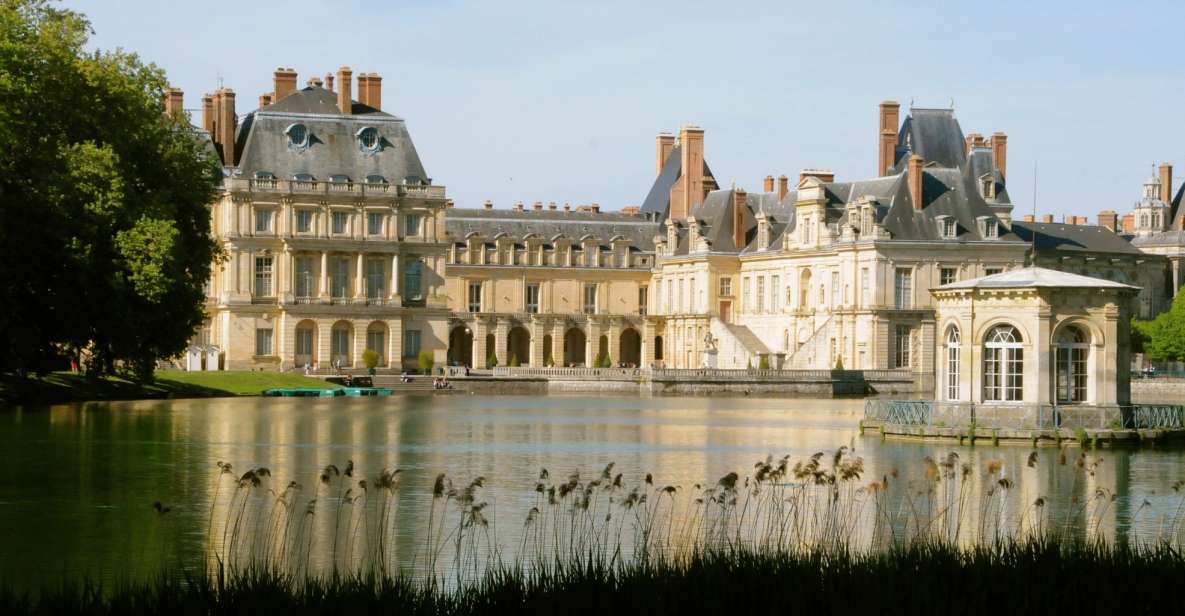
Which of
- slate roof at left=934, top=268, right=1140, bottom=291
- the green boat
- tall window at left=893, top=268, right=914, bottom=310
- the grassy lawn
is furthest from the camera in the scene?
tall window at left=893, top=268, right=914, bottom=310

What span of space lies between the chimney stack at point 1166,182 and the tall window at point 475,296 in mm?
42324

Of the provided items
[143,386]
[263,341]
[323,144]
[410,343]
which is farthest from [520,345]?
[143,386]

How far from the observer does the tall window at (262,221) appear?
79250 mm

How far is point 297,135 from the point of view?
7969 centimetres

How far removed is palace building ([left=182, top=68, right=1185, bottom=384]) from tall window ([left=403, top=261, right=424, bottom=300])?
3.3 inches

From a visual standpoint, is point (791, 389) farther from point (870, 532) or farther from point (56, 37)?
point (870, 532)

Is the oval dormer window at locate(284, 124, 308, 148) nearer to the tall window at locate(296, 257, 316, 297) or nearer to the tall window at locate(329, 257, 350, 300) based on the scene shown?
the tall window at locate(296, 257, 316, 297)

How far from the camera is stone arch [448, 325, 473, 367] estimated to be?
93.0 metres

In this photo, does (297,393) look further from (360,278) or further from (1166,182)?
(1166,182)

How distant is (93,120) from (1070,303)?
22967 millimetres

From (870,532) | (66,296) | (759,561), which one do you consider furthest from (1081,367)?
(759,561)

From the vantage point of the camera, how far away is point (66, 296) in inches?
1725

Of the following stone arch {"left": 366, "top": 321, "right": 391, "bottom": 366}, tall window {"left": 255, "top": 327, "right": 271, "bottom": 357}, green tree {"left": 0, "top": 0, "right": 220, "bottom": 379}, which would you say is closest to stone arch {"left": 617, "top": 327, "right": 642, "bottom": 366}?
stone arch {"left": 366, "top": 321, "right": 391, "bottom": 366}

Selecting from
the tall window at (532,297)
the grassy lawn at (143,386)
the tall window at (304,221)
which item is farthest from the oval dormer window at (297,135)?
the tall window at (532,297)
